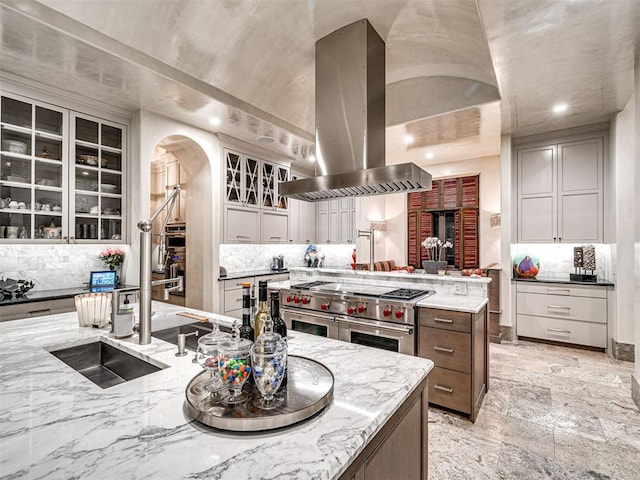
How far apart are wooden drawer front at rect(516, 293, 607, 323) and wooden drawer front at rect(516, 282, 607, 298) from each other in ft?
0.16

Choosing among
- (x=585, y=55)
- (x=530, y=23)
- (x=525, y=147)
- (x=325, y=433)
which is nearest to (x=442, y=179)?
(x=525, y=147)

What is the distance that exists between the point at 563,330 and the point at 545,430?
7.88ft

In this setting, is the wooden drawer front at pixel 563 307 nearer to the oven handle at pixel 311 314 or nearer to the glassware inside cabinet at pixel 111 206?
the oven handle at pixel 311 314

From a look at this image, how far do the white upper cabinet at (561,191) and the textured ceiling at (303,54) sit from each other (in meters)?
0.40

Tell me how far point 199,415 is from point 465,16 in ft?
10.8

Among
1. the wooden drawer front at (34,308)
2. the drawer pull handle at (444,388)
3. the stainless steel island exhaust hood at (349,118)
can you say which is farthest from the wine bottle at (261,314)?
the wooden drawer front at (34,308)

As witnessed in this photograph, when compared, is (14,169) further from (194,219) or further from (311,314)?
(311,314)

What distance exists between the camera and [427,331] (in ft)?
8.21

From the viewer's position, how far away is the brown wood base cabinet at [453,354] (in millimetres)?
2348

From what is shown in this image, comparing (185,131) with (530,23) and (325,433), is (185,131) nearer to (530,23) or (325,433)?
(530,23)

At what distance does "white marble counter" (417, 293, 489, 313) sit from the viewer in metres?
2.37

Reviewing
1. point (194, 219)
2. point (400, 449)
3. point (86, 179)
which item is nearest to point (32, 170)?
point (86, 179)

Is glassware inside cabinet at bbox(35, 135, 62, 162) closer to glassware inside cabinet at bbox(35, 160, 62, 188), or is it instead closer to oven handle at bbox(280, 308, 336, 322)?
glassware inside cabinet at bbox(35, 160, 62, 188)

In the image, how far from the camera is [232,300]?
4.52 metres
